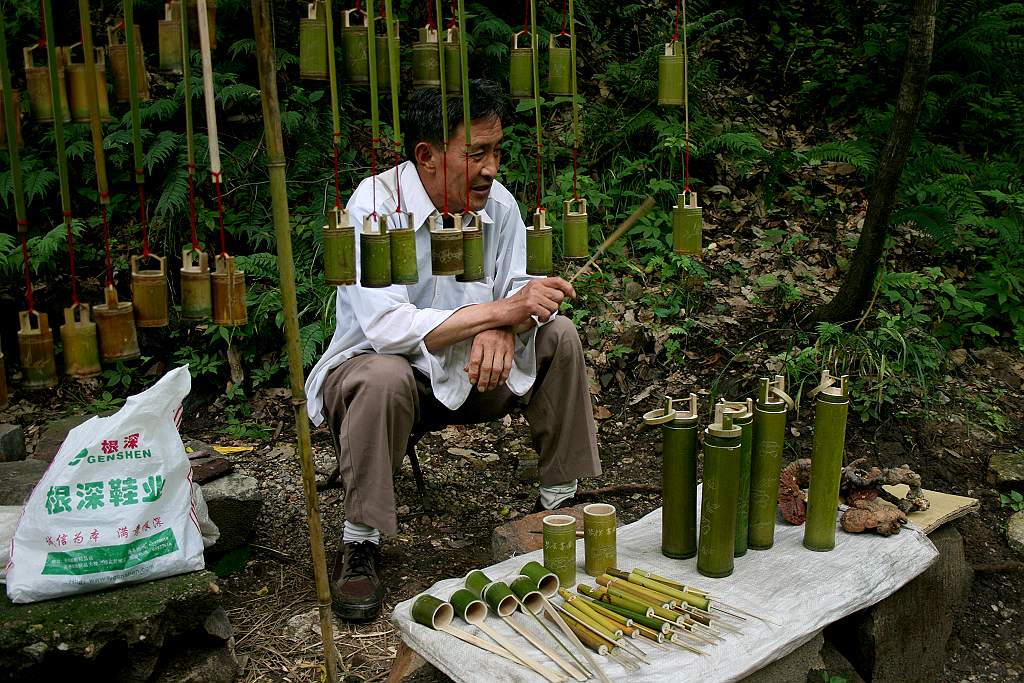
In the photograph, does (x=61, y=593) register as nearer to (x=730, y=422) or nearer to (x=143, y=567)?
(x=143, y=567)

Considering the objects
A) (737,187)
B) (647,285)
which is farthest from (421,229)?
(737,187)

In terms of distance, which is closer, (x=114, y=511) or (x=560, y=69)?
(x=114, y=511)

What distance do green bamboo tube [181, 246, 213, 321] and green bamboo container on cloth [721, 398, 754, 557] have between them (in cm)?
136

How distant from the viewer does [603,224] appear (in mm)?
5773

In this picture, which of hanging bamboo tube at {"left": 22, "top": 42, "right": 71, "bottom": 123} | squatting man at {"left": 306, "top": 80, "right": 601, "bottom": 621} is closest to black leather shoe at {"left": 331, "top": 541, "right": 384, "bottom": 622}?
squatting man at {"left": 306, "top": 80, "right": 601, "bottom": 621}

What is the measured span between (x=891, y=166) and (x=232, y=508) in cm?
311

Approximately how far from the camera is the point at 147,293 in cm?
198

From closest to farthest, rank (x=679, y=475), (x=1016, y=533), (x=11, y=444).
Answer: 1. (x=679, y=475)
2. (x=1016, y=533)
3. (x=11, y=444)

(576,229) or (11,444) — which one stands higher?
(576,229)

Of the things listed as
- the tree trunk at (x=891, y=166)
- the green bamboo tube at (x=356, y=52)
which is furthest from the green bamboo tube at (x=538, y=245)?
the tree trunk at (x=891, y=166)

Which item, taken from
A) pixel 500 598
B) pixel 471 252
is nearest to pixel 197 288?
pixel 471 252

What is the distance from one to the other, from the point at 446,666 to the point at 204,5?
1.54 metres

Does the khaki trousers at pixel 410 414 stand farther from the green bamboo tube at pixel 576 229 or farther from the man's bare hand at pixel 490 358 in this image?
the green bamboo tube at pixel 576 229

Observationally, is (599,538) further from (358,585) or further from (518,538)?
(358,585)
